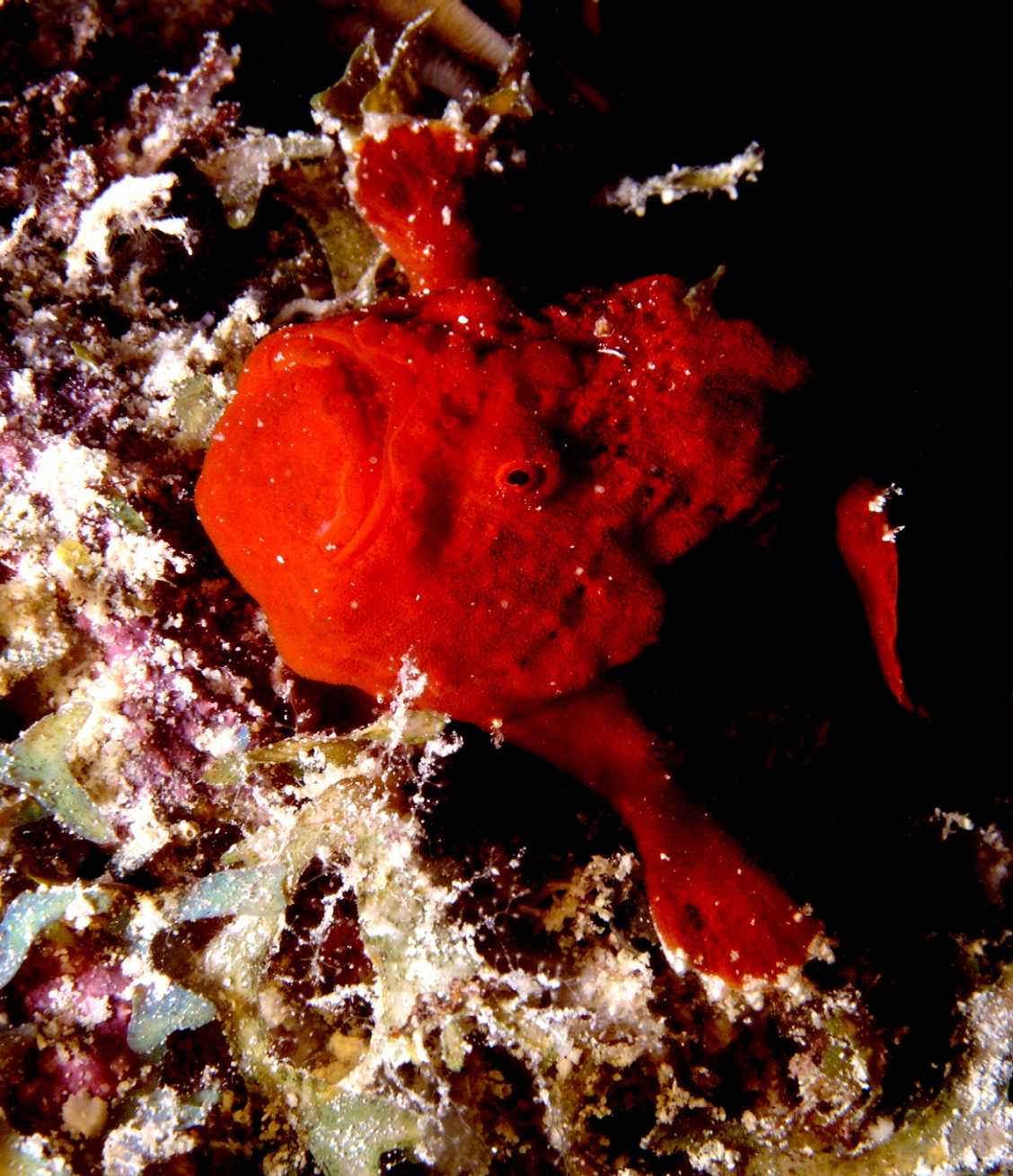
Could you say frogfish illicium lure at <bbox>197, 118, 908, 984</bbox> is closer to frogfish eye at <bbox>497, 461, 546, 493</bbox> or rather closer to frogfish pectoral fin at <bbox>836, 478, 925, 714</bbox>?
frogfish eye at <bbox>497, 461, 546, 493</bbox>

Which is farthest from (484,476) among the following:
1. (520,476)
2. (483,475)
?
(520,476)

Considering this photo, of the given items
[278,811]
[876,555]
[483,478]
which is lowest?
[278,811]

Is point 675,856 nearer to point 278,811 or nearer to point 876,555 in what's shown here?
point 876,555

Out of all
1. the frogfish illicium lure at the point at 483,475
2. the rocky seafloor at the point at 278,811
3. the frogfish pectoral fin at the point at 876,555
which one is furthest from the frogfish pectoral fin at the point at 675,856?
the frogfish pectoral fin at the point at 876,555

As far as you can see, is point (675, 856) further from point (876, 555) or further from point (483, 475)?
point (483, 475)

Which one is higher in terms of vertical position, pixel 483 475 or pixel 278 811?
pixel 483 475

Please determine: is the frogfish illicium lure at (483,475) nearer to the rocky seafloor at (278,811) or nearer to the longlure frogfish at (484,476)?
the longlure frogfish at (484,476)

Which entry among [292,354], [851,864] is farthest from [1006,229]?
[292,354]

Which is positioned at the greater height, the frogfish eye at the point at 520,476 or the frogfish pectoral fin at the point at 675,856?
the frogfish eye at the point at 520,476

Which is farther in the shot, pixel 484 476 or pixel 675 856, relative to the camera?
pixel 675 856
